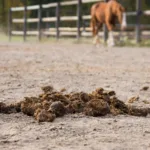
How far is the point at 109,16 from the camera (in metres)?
17.5

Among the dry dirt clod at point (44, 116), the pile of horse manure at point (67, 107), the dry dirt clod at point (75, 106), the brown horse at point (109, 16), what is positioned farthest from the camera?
the brown horse at point (109, 16)

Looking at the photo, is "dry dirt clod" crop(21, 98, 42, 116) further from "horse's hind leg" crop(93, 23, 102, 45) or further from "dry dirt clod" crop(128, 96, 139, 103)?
"horse's hind leg" crop(93, 23, 102, 45)

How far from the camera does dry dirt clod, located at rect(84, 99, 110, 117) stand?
371 centimetres

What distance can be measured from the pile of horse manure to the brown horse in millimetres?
12359

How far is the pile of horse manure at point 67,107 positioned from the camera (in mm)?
3613

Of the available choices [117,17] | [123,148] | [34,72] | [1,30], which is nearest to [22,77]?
[34,72]

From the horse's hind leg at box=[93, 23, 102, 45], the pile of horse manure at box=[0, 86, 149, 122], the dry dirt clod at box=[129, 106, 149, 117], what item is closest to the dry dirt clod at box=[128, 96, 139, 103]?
the pile of horse manure at box=[0, 86, 149, 122]

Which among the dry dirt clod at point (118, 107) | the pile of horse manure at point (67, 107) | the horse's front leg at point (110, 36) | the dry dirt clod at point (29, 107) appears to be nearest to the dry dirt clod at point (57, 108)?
the pile of horse manure at point (67, 107)

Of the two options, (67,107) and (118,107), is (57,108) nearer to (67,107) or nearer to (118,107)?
(67,107)

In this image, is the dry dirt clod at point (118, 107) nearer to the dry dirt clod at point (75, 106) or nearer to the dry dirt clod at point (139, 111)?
the dry dirt clod at point (139, 111)

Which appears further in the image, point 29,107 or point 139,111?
point 139,111

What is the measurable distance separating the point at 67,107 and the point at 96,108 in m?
0.21

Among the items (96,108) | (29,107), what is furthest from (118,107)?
(29,107)

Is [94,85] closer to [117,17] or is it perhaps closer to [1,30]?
[117,17]
